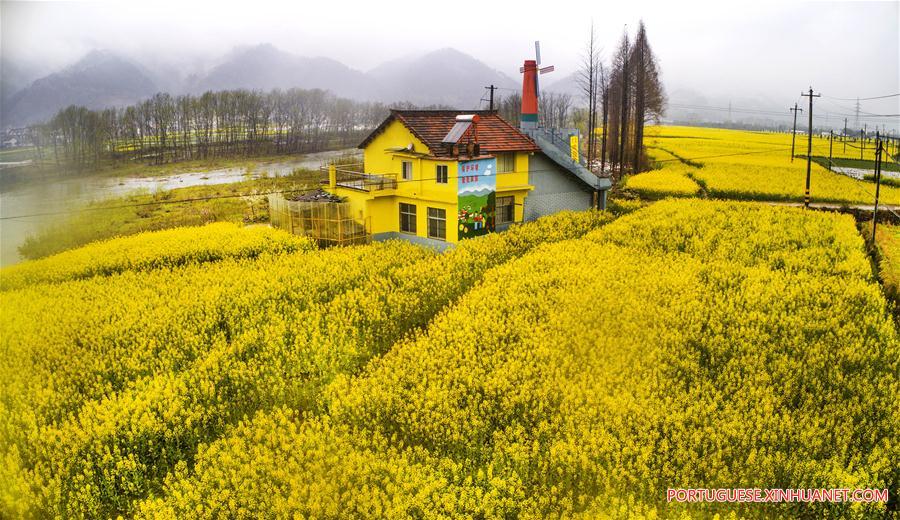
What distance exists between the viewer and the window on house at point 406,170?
18.2m

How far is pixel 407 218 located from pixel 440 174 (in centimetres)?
223

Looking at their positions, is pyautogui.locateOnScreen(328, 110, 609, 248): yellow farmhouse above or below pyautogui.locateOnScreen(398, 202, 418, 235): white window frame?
above

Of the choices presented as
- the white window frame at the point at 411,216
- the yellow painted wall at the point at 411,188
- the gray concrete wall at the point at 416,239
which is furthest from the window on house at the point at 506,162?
the gray concrete wall at the point at 416,239

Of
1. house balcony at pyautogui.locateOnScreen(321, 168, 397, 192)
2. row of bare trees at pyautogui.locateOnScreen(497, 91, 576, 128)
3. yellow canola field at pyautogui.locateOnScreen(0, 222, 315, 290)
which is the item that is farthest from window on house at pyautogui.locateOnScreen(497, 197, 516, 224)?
row of bare trees at pyautogui.locateOnScreen(497, 91, 576, 128)

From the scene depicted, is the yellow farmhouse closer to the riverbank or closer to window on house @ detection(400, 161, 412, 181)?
window on house @ detection(400, 161, 412, 181)

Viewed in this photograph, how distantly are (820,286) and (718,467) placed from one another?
7.45m

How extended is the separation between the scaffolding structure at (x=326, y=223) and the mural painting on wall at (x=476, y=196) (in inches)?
130

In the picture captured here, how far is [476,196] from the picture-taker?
57.3ft

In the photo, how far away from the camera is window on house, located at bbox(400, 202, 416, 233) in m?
18.4

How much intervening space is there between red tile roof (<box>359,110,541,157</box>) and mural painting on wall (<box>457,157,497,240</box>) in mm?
529

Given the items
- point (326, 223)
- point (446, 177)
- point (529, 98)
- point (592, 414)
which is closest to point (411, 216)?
point (446, 177)

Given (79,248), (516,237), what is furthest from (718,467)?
(79,248)

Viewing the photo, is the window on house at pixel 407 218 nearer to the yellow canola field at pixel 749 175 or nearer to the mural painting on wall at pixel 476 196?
the mural painting on wall at pixel 476 196

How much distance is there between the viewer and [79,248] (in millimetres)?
12742
